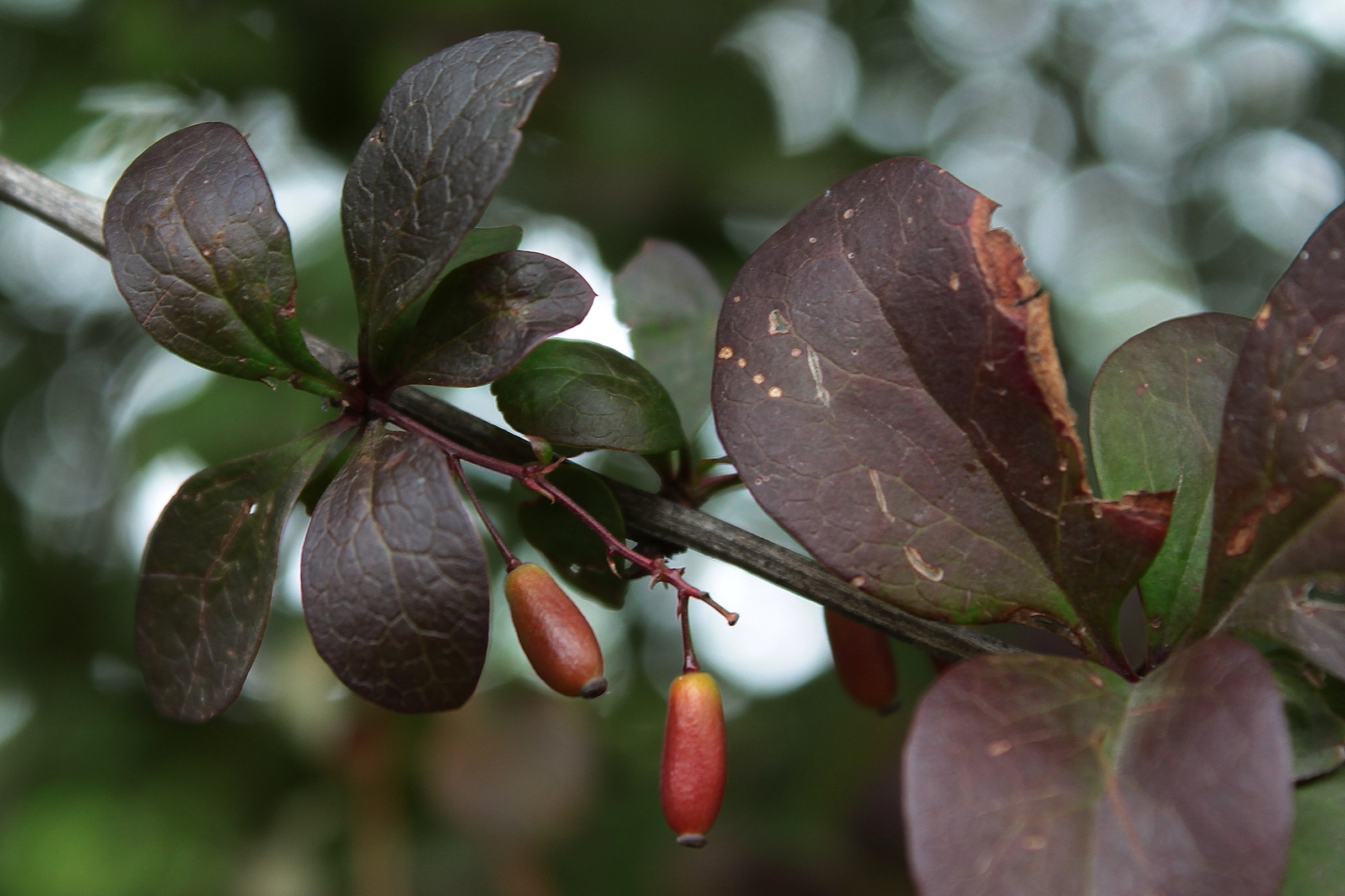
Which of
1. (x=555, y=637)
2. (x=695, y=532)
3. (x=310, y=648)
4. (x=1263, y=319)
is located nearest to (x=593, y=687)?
(x=555, y=637)

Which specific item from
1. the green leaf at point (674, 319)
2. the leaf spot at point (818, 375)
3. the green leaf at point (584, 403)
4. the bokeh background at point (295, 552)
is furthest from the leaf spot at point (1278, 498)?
the bokeh background at point (295, 552)

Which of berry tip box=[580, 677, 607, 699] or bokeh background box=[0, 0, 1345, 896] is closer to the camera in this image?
berry tip box=[580, 677, 607, 699]

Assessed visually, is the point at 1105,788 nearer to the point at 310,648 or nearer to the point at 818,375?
the point at 818,375

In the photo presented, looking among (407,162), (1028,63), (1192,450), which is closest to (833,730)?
(1192,450)

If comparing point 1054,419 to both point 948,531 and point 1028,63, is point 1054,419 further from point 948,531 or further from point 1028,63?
point 1028,63

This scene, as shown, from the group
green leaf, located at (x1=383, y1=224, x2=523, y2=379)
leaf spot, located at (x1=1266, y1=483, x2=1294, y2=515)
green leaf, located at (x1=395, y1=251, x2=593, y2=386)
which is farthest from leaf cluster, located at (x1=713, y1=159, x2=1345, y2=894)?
green leaf, located at (x1=383, y1=224, x2=523, y2=379)

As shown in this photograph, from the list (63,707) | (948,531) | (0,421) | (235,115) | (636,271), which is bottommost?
(63,707)

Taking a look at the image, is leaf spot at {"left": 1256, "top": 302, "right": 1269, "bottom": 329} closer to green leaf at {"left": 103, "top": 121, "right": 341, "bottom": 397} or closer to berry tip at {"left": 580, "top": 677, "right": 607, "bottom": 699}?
berry tip at {"left": 580, "top": 677, "right": 607, "bottom": 699}
